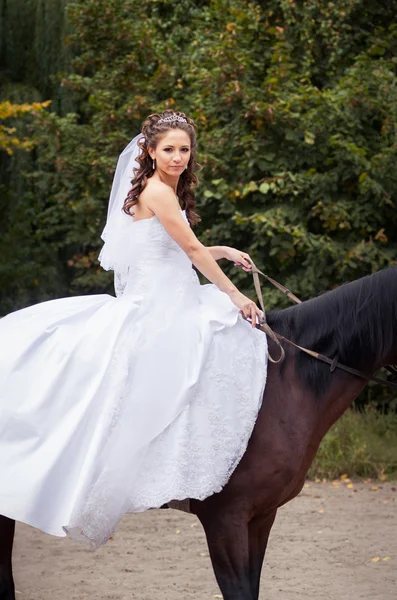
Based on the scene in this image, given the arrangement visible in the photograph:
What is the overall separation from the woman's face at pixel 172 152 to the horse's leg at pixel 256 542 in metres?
1.47

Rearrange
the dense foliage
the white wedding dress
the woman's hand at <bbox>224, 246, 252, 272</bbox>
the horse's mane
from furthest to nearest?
the dense foliage
the woman's hand at <bbox>224, 246, 252, 272</bbox>
the horse's mane
the white wedding dress

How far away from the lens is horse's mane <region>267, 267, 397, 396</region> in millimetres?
3492

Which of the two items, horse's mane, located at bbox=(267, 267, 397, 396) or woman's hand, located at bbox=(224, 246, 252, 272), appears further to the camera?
woman's hand, located at bbox=(224, 246, 252, 272)

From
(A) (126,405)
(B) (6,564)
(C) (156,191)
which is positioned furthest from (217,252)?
(B) (6,564)

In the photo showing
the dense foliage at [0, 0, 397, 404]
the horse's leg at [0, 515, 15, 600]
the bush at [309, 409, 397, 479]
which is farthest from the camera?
the dense foliage at [0, 0, 397, 404]

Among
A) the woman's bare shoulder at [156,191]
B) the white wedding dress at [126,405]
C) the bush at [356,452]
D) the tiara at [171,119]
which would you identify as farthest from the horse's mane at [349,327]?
the bush at [356,452]

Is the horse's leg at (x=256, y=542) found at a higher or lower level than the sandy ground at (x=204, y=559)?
higher

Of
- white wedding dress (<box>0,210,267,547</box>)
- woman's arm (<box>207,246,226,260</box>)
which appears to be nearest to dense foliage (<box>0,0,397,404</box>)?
woman's arm (<box>207,246,226,260</box>)

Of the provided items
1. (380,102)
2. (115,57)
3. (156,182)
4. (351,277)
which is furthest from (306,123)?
(156,182)

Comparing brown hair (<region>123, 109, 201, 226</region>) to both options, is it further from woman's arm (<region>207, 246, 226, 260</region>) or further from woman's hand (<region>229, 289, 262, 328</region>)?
woman's hand (<region>229, 289, 262, 328</region>)

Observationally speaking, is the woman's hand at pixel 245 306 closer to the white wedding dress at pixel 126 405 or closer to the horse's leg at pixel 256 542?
the white wedding dress at pixel 126 405

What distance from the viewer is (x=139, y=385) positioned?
3.41 meters

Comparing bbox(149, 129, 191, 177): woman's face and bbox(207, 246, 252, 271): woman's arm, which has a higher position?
bbox(149, 129, 191, 177): woman's face

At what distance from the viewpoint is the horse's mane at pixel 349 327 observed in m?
3.49
